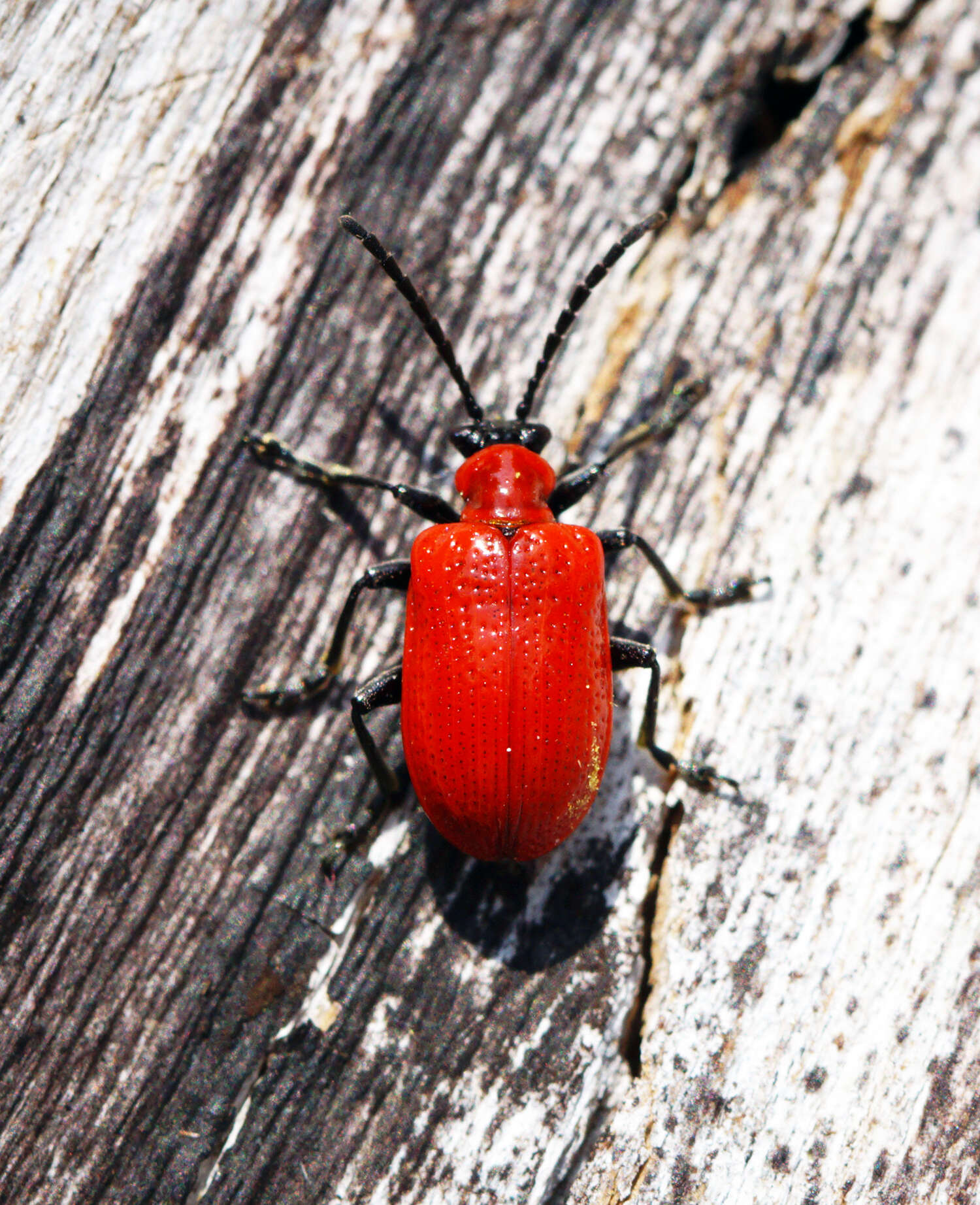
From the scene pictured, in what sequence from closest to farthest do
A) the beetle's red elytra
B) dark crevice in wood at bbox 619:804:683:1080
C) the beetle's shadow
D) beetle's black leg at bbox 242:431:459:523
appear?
1. the beetle's red elytra
2. dark crevice in wood at bbox 619:804:683:1080
3. the beetle's shadow
4. beetle's black leg at bbox 242:431:459:523

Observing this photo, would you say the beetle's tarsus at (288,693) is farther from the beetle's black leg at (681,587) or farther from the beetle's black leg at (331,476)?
the beetle's black leg at (681,587)

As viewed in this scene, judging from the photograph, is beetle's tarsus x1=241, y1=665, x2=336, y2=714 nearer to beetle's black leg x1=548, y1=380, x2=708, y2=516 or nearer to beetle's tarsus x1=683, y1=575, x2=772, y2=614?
beetle's black leg x1=548, y1=380, x2=708, y2=516

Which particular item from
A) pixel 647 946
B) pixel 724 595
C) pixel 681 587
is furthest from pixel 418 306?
pixel 647 946

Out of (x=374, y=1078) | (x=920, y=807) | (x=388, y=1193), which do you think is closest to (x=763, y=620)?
(x=920, y=807)

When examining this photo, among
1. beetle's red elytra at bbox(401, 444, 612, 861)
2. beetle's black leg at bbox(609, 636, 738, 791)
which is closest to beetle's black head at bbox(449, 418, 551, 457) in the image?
beetle's red elytra at bbox(401, 444, 612, 861)

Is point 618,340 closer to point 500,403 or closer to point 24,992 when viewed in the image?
point 500,403

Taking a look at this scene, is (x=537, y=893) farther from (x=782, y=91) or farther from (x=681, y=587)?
(x=782, y=91)
